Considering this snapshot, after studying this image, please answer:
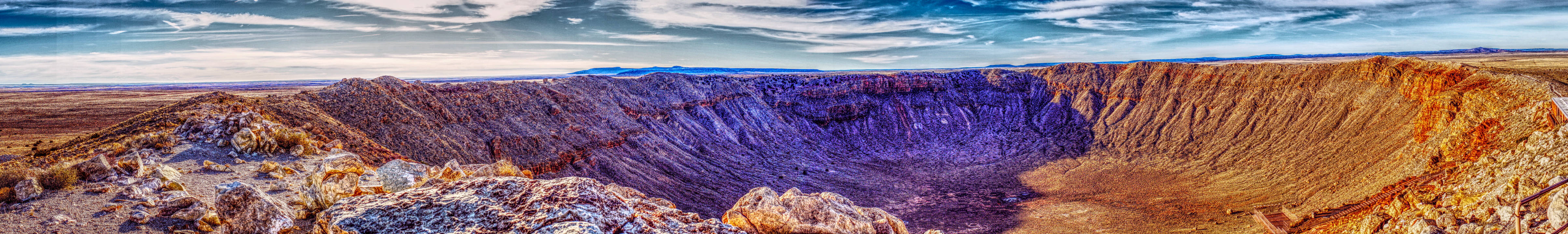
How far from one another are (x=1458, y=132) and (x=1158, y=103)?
3555cm

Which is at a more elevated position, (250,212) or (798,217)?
(250,212)

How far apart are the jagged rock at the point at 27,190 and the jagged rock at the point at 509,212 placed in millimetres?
6553

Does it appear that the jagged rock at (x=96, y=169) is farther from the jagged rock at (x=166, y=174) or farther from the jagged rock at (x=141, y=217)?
the jagged rock at (x=141, y=217)

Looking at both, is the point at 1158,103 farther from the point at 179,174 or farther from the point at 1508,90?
the point at 179,174

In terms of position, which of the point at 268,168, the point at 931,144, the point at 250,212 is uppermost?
the point at 250,212

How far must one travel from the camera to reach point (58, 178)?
32.7 ft

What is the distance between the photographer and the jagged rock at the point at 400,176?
9.34 metres

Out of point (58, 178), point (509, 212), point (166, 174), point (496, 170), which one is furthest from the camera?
point (496, 170)

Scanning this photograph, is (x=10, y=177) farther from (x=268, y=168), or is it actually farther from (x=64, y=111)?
(x=64, y=111)

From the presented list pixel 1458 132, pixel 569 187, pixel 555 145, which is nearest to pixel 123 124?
pixel 555 145

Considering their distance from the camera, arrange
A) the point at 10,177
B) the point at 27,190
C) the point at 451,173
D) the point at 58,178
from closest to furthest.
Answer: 1. the point at 27,190
2. the point at 10,177
3. the point at 58,178
4. the point at 451,173

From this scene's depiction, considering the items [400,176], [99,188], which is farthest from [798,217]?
[99,188]

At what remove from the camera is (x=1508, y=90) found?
2481 cm

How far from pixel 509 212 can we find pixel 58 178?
9.62 metres
